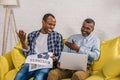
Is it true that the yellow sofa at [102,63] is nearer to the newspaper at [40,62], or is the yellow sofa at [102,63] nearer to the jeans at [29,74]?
the jeans at [29,74]

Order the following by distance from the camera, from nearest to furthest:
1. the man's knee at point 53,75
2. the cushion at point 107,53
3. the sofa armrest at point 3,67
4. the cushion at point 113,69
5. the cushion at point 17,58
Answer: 1. the cushion at point 113,69
2. the man's knee at point 53,75
3. the cushion at point 107,53
4. the sofa armrest at point 3,67
5. the cushion at point 17,58

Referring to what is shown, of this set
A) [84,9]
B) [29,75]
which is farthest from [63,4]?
[29,75]

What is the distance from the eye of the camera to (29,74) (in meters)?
2.81

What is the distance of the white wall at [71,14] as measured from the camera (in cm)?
341

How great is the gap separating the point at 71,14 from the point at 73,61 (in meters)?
1.15

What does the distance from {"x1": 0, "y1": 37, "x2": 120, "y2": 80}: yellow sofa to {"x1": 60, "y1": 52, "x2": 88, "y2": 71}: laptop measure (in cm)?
16

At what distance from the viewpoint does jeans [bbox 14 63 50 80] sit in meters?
2.67

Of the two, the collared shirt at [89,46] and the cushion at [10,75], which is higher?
the collared shirt at [89,46]

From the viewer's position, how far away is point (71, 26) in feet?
11.8

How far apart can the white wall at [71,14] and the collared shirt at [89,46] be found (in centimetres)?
61

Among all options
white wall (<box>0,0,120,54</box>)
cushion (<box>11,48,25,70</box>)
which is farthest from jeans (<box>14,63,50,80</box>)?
white wall (<box>0,0,120,54</box>)

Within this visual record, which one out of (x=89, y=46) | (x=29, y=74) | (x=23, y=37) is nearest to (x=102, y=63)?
(x=89, y=46)

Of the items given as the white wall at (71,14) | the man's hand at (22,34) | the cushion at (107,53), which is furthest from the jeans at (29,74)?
the white wall at (71,14)

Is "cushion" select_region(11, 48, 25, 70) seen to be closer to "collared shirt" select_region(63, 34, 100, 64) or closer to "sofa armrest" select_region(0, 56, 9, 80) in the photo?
A: "sofa armrest" select_region(0, 56, 9, 80)
